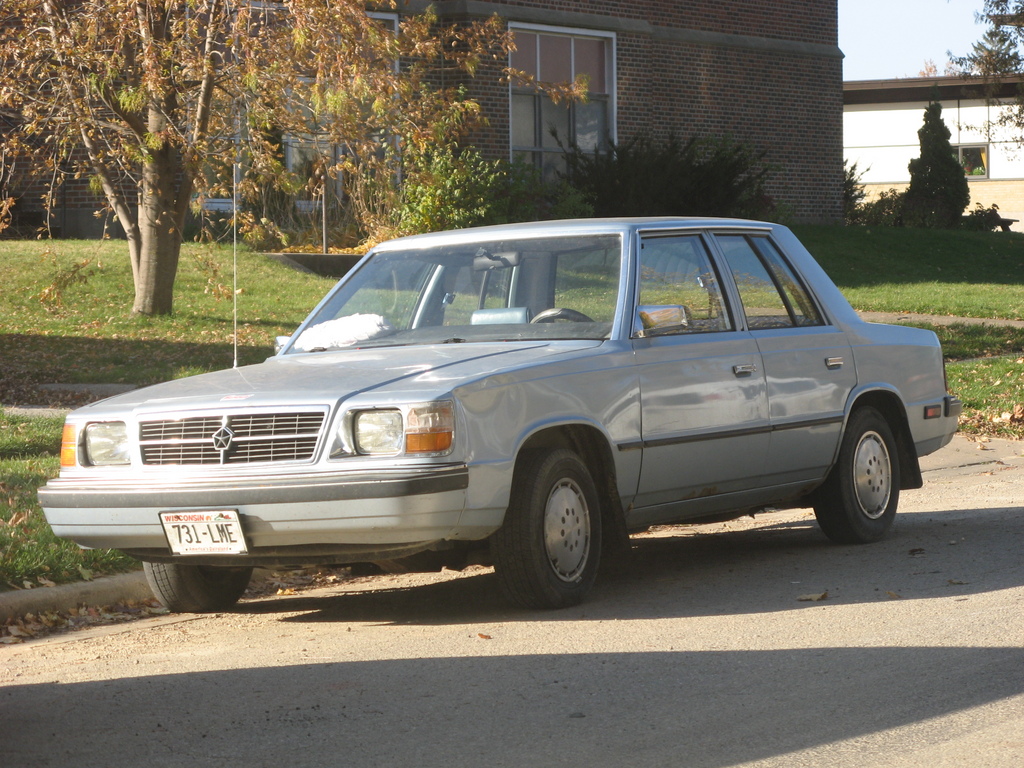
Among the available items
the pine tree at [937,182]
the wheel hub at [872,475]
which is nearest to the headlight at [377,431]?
the wheel hub at [872,475]

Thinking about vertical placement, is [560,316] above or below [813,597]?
above

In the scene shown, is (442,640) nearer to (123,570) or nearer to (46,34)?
(123,570)

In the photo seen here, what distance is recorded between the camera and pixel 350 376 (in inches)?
249

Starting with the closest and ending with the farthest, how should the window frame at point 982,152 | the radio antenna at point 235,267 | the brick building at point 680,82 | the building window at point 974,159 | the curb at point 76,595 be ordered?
the curb at point 76,595
the radio antenna at point 235,267
the brick building at point 680,82
the window frame at point 982,152
the building window at point 974,159

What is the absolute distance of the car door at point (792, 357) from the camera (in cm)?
773

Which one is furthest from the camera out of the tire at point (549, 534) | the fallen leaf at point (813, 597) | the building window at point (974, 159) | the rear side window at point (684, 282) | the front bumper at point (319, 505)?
the building window at point (974, 159)

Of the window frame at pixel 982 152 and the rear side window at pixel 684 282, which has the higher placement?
the window frame at pixel 982 152

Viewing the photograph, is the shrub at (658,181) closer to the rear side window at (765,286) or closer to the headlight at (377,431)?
the rear side window at (765,286)

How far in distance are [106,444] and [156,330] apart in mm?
11267

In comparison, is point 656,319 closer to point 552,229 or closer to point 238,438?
point 552,229

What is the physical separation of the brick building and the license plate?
62.3 ft

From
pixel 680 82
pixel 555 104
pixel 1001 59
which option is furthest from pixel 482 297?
pixel 1001 59

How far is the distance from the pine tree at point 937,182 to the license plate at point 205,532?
124ft

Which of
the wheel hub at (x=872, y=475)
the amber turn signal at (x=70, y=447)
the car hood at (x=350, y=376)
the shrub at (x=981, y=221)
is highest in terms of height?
the shrub at (x=981, y=221)
